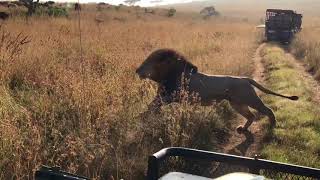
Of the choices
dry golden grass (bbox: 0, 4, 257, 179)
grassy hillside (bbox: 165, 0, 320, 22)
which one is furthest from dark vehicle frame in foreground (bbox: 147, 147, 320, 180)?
grassy hillside (bbox: 165, 0, 320, 22)

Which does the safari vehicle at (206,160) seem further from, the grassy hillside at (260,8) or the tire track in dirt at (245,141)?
the grassy hillside at (260,8)

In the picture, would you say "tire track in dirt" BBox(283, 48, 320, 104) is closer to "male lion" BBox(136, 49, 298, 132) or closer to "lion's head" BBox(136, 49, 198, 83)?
"male lion" BBox(136, 49, 298, 132)

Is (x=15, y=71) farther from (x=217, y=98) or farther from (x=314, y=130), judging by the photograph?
(x=314, y=130)

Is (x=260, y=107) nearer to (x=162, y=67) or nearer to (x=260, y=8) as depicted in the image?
(x=162, y=67)

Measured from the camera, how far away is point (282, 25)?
27.2m

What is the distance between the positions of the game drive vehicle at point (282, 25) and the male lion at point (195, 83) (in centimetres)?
1968

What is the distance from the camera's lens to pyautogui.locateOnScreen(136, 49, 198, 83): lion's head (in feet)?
23.0

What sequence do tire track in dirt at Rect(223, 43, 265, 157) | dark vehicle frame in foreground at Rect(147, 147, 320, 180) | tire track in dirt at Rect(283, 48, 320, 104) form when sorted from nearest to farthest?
1. dark vehicle frame in foreground at Rect(147, 147, 320, 180)
2. tire track in dirt at Rect(223, 43, 265, 157)
3. tire track in dirt at Rect(283, 48, 320, 104)

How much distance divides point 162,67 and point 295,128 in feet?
7.12

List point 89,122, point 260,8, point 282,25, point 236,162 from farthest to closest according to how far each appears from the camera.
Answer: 1. point 260,8
2. point 282,25
3. point 89,122
4. point 236,162

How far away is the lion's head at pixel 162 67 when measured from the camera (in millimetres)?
7016

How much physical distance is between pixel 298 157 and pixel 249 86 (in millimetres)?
1740

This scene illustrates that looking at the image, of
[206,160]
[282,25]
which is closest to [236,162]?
[206,160]

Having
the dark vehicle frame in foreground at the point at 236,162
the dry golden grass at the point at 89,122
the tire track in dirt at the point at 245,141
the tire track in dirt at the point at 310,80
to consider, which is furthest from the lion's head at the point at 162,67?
the dark vehicle frame in foreground at the point at 236,162
